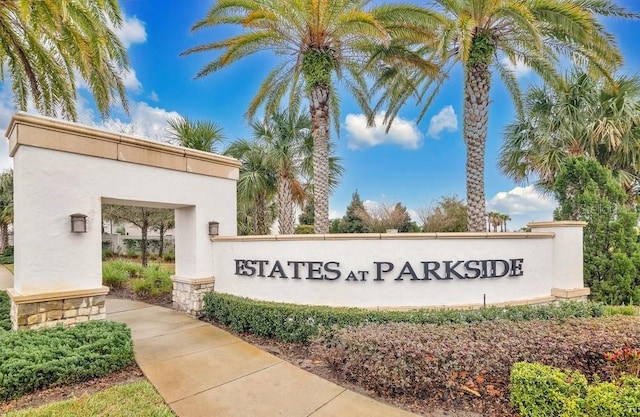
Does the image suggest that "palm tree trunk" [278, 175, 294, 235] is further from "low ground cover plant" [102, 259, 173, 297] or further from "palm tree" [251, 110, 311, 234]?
"low ground cover plant" [102, 259, 173, 297]

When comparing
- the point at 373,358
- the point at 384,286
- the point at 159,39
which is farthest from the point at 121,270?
the point at 373,358

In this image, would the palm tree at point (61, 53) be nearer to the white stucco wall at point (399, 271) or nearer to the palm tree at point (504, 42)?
the white stucco wall at point (399, 271)

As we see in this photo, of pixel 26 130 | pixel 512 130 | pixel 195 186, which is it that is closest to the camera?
pixel 26 130

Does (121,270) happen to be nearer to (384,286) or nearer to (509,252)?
(384,286)

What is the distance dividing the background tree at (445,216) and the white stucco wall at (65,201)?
21.3 metres

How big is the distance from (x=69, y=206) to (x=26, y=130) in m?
1.42

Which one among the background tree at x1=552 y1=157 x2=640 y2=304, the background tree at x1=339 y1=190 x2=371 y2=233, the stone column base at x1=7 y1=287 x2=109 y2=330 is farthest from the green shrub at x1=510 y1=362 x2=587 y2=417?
the background tree at x1=339 y1=190 x2=371 y2=233

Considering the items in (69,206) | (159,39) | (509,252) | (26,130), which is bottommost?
(509,252)

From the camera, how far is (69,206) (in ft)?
20.4

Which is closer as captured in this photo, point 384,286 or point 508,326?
point 508,326

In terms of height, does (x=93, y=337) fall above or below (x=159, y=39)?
below

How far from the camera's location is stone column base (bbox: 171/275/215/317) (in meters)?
8.13

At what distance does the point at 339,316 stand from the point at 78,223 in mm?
5068

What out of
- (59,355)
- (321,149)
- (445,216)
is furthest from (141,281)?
(445,216)
